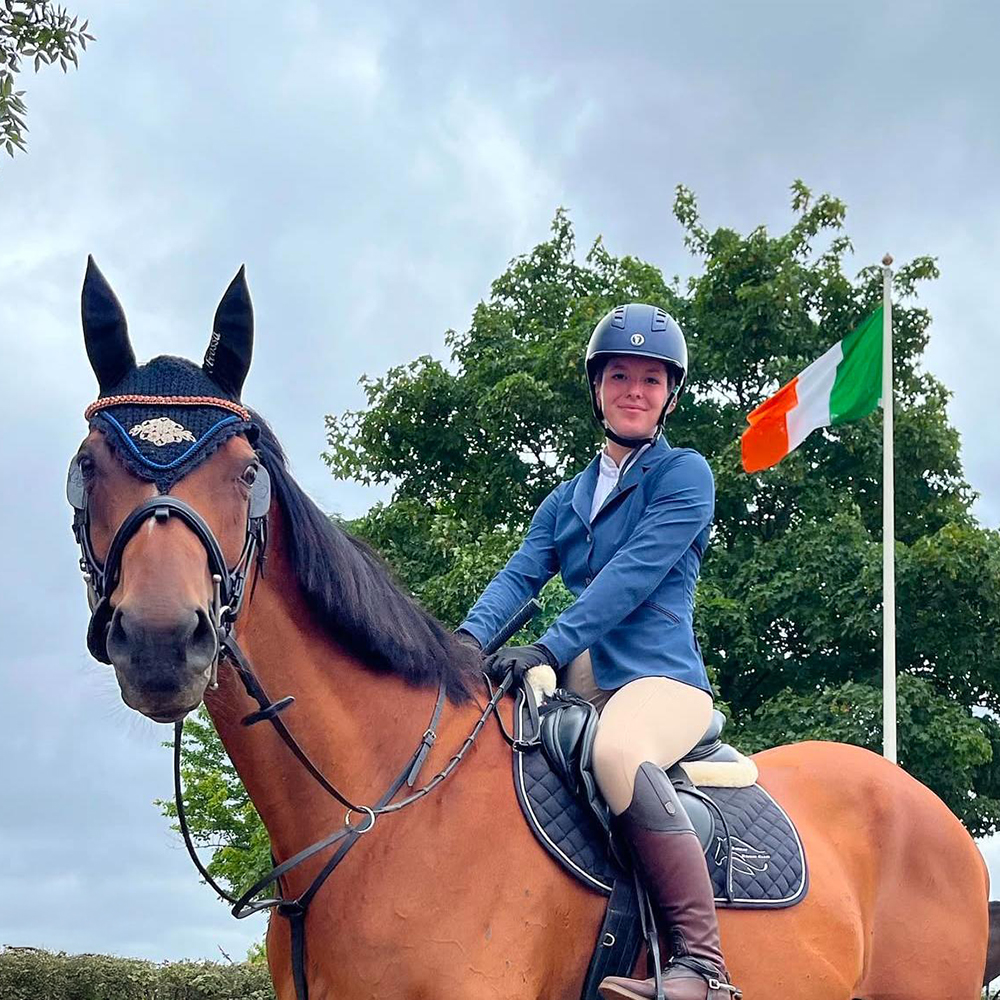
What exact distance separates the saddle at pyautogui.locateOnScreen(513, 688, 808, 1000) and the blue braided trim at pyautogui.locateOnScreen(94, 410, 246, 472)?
151 centimetres

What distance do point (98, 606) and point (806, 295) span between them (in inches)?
851

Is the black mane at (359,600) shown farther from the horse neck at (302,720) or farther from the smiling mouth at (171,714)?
the smiling mouth at (171,714)

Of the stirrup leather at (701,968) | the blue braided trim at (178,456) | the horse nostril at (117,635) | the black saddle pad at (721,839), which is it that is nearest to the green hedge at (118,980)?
the black saddle pad at (721,839)

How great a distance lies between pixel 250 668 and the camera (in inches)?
145

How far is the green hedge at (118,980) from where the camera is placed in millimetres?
14203

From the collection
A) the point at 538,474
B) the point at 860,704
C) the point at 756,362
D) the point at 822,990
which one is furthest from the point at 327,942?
the point at 756,362

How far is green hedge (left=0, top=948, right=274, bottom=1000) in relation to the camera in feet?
46.6

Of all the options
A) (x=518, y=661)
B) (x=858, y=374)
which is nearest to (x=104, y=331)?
(x=518, y=661)

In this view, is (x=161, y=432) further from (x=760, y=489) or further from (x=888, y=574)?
(x=760, y=489)

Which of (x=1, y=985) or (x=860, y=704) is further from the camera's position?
(x=860, y=704)

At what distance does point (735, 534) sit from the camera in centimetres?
2177

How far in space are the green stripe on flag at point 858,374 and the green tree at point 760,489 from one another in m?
3.51

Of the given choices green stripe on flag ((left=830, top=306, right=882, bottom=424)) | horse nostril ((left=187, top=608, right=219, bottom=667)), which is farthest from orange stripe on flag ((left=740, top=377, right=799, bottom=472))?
horse nostril ((left=187, top=608, right=219, bottom=667))

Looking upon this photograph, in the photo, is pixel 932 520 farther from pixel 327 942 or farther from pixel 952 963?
pixel 327 942
